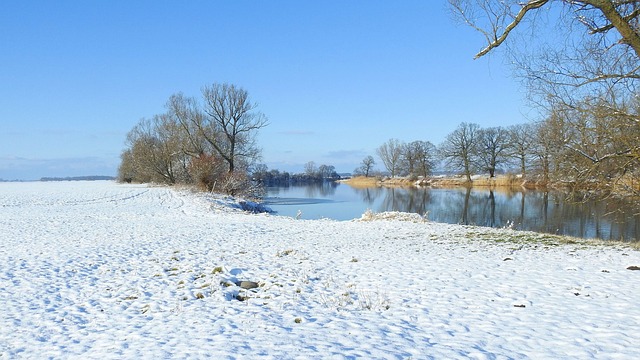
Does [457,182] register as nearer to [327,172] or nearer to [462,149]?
[462,149]

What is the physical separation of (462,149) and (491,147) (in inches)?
195

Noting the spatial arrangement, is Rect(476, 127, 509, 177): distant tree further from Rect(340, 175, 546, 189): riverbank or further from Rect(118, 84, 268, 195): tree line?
Rect(118, 84, 268, 195): tree line

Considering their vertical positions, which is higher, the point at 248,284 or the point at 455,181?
the point at 455,181

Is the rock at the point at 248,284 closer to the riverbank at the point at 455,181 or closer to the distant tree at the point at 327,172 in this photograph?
the riverbank at the point at 455,181

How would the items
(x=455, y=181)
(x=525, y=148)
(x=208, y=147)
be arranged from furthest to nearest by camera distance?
(x=455, y=181) → (x=208, y=147) → (x=525, y=148)

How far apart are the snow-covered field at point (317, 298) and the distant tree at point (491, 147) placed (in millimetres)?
53252

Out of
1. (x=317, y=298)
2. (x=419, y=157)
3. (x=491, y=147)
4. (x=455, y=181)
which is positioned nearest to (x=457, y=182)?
(x=455, y=181)

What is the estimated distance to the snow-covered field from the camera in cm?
477

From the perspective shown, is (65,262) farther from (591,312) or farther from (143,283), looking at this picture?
(591,312)

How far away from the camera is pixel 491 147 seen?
215ft

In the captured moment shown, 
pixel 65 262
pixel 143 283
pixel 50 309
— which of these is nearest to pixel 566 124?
pixel 143 283

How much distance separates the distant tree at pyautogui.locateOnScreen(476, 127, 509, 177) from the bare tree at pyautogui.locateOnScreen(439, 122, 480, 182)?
953 mm

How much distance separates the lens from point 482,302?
6422 millimetres

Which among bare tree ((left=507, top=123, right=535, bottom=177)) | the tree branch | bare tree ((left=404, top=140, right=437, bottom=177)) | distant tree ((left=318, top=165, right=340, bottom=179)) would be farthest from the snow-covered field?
distant tree ((left=318, top=165, right=340, bottom=179))
